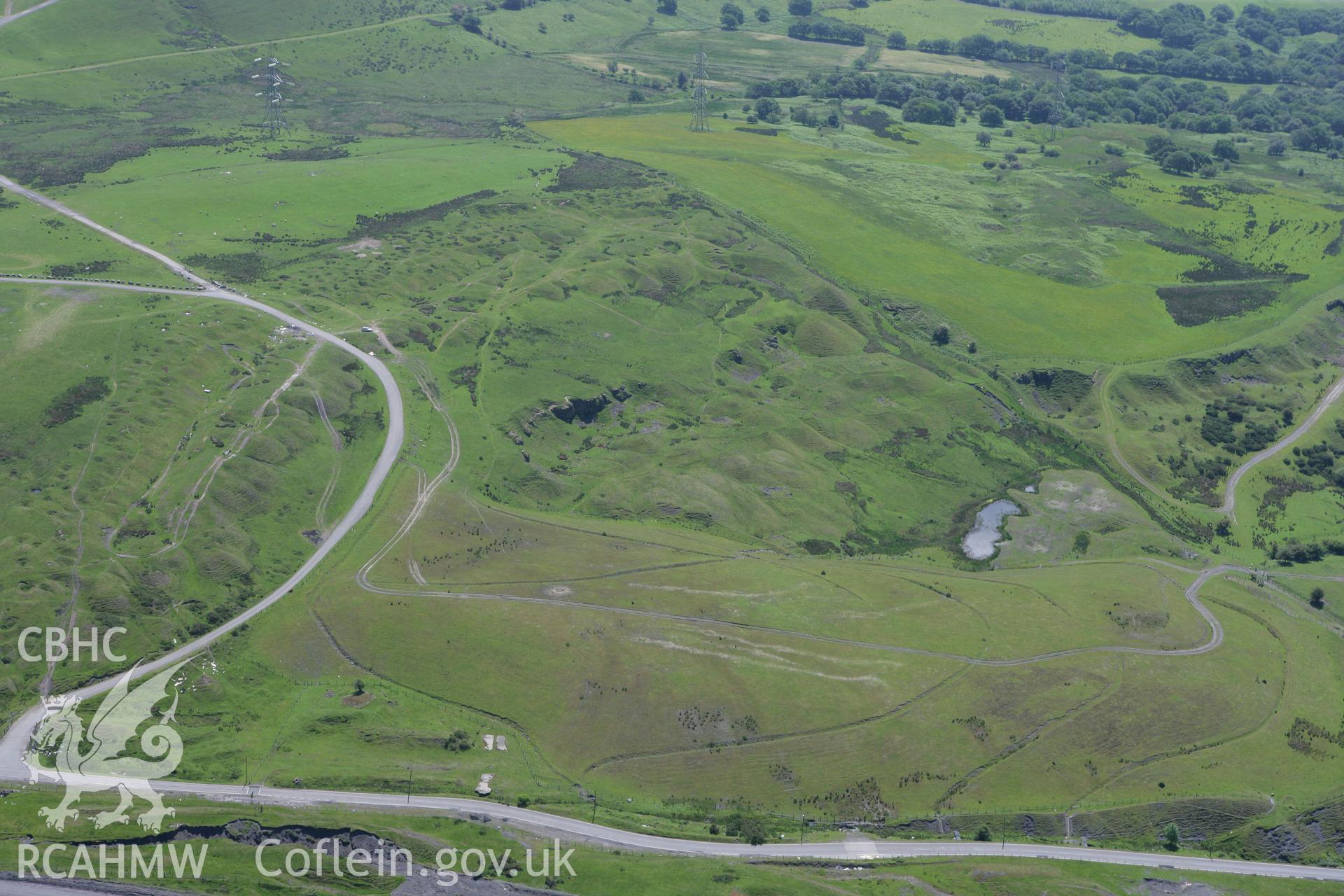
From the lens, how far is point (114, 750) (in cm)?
11606

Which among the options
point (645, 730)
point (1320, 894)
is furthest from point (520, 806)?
point (1320, 894)

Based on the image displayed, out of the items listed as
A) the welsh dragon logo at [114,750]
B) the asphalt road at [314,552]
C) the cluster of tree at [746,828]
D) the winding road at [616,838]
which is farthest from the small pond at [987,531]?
the welsh dragon logo at [114,750]

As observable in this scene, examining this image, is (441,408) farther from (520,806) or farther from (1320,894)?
(1320,894)

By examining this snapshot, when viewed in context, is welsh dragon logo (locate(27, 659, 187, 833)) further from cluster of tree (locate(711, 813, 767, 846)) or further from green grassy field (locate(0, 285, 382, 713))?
cluster of tree (locate(711, 813, 767, 846))

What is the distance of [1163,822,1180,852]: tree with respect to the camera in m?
122

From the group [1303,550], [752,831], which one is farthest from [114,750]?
[1303,550]

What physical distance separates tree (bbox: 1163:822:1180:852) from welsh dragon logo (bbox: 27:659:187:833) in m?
101

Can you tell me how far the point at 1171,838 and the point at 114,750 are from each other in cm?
10949

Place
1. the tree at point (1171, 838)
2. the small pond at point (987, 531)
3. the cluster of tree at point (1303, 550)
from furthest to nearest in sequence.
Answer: the small pond at point (987, 531) → the cluster of tree at point (1303, 550) → the tree at point (1171, 838)

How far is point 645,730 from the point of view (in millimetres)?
129375

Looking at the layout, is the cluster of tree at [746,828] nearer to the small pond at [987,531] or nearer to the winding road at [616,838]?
the winding road at [616,838]

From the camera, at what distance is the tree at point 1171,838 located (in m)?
122

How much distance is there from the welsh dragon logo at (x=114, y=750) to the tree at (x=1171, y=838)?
331 feet

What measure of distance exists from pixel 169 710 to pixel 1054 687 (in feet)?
332
